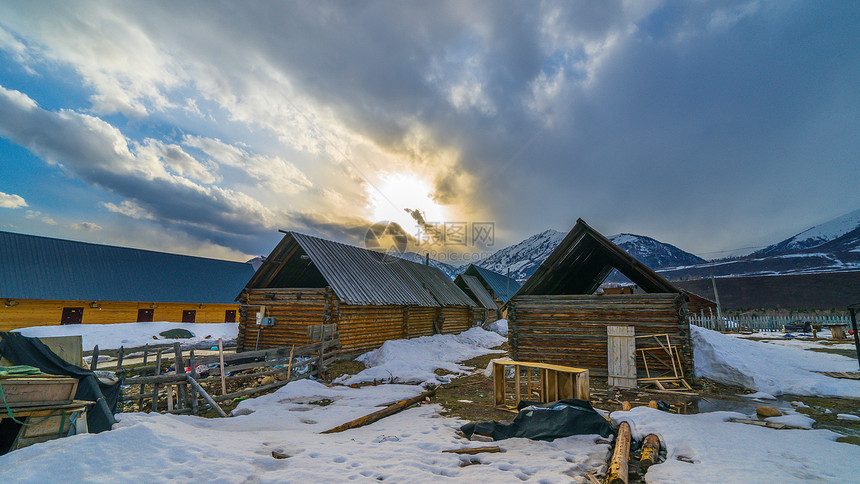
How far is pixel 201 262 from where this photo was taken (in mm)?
37469

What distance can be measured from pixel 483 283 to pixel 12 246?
44364 millimetres

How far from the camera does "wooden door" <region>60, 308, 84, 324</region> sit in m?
25.0

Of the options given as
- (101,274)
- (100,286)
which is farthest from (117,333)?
(101,274)

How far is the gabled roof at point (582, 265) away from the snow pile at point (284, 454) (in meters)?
8.65

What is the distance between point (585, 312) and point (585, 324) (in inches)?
18.6

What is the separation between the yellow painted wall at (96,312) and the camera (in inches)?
902

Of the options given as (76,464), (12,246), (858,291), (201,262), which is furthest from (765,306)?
(12,246)

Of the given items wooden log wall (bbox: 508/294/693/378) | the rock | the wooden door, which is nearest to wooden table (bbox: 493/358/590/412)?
the rock

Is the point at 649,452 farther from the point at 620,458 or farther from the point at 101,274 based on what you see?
the point at 101,274

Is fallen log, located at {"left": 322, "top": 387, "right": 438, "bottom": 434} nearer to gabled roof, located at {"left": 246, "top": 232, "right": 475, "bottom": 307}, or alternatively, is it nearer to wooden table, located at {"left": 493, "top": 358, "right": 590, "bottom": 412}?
wooden table, located at {"left": 493, "top": 358, "right": 590, "bottom": 412}

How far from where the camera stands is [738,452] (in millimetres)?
5418

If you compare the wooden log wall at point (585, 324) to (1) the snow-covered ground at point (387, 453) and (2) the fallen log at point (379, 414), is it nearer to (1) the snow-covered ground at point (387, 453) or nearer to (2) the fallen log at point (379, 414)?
(1) the snow-covered ground at point (387, 453)

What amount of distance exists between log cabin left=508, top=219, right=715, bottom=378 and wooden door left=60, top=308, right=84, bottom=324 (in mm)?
31611

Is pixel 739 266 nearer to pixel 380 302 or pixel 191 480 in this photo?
pixel 380 302
